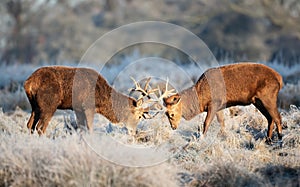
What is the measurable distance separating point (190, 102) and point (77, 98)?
1.94 m

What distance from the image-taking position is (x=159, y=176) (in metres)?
7.71

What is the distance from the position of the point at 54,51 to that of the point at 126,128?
37.8 metres

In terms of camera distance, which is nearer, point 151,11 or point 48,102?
point 48,102

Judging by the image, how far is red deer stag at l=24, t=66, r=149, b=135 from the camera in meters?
10.3

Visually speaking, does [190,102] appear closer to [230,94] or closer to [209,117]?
[209,117]

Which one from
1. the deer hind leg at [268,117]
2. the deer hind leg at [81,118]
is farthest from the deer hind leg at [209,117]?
the deer hind leg at [81,118]

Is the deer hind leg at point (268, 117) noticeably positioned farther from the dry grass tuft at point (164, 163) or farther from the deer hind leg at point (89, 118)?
the deer hind leg at point (89, 118)

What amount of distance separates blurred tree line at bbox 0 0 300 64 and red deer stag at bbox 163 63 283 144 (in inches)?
893

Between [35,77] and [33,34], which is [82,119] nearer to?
[35,77]

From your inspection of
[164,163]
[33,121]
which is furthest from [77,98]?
[164,163]

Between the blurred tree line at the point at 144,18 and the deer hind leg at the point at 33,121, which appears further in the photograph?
the blurred tree line at the point at 144,18

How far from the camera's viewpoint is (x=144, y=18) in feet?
168

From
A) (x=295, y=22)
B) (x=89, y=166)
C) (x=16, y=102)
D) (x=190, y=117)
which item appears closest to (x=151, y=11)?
(x=295, y=22)

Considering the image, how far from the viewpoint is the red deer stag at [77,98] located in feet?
33.7
